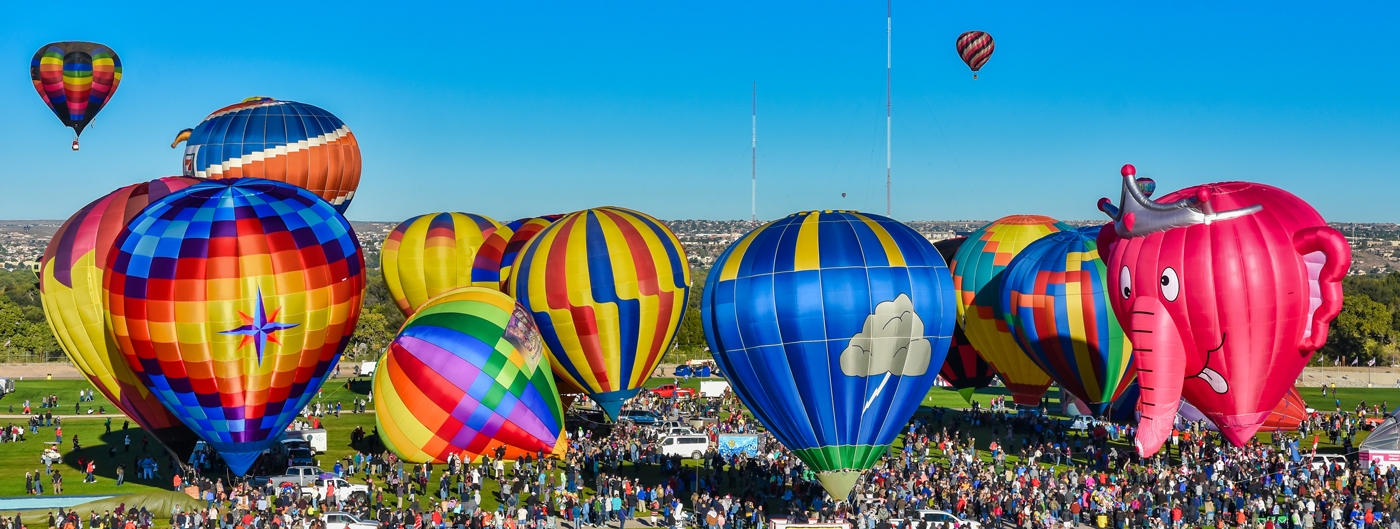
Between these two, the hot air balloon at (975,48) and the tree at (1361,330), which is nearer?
the hot air balloon at (975,48)

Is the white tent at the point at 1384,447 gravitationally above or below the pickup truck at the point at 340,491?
above

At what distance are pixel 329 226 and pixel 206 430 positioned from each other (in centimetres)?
424

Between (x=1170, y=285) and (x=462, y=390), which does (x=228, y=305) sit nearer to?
(x=462, y=390)

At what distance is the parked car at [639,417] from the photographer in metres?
37.8

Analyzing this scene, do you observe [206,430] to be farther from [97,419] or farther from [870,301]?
[97,419]

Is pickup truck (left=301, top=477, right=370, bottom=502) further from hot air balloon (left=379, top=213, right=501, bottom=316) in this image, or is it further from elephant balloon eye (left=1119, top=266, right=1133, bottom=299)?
hot air balloon (left=379, top=213, right=501, bottom=316)

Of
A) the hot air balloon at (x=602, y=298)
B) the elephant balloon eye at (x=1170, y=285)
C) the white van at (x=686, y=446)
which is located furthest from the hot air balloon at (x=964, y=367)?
the elephant balloon eye at (x=1170, y=285)

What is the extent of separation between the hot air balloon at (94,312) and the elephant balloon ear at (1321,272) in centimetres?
2013

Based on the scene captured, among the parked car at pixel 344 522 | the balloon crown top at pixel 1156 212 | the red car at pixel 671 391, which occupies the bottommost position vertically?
the red car at pixel 671 391

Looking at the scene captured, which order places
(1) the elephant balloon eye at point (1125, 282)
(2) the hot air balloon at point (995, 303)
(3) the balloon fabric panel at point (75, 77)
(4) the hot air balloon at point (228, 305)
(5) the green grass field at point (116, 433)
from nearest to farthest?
1. (1) the elephant balloon eye at point (1125, 282)
2. (4) the hot air balloon at point (228, 305)
3. (5) the green grass field at point (116, 433)
4. (2) the hot air balloon at point (995, 303)
5. (3) the balloon fabric panel at point (75, 77)

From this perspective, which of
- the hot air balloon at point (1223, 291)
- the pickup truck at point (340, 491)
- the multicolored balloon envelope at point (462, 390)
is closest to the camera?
the hot air balloon at point (1223, 291)

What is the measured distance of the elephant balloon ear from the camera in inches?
893

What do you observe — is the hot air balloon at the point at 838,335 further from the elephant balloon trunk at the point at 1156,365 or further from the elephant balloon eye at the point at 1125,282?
the elephant balloon trunk at the point at 1156,365

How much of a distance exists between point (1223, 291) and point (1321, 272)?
61.8 inches
